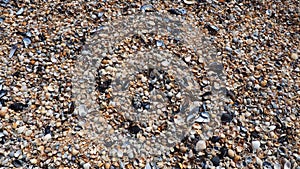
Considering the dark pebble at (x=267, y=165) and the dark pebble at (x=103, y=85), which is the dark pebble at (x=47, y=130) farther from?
the dark pebble at (x=267, y=165)

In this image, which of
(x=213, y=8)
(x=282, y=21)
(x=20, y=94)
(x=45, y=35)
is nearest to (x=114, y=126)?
(x=20, y=94)

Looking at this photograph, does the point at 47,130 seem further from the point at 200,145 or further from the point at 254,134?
the point at 254,134

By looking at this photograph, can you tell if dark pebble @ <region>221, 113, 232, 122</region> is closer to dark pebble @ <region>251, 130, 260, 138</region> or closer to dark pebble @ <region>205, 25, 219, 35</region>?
dark pebble @ <region>251, 130, 260, 138</region>

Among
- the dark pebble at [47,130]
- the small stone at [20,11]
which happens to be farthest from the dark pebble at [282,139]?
the small stone at [20,11]

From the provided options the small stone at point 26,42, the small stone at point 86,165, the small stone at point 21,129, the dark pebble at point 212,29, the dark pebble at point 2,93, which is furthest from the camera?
the dark pebble at point 212,29

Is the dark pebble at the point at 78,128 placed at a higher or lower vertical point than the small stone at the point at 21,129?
higher

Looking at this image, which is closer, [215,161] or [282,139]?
[215,161]

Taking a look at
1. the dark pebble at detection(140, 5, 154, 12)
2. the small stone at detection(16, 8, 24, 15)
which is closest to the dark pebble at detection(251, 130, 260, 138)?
the dark pebble at detection(140, 5, 154, 12)

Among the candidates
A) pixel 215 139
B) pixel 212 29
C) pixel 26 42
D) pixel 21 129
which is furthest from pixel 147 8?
pixel 21 129

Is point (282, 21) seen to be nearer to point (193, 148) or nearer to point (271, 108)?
point (271, 108)
